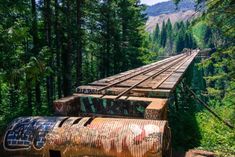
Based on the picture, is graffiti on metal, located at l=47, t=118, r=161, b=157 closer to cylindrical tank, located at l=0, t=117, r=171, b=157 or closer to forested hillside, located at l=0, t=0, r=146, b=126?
cylindrical tank, located at l=0, t=117, r=171, b=157

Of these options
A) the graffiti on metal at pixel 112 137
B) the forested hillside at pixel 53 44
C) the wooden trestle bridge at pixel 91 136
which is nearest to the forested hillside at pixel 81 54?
the forested hillside at pixel 53 44

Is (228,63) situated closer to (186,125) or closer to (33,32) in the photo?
(186,125)

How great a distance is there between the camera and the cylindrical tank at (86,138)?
6055 millimetres

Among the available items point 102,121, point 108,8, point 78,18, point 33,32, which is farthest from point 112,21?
point 102,121

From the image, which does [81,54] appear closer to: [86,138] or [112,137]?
[86,138]

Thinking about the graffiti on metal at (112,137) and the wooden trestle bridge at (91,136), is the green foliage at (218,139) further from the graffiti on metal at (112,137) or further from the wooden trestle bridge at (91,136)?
the graffiti on metal at (112,137)

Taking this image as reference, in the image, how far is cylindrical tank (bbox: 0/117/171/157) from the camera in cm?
605

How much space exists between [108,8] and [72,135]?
74.2ft

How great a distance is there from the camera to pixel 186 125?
15547 millimetres

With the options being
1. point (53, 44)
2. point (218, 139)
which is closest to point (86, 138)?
point (218, 139)

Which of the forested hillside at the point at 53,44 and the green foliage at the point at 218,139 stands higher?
the forested hillside at the point at 53,44

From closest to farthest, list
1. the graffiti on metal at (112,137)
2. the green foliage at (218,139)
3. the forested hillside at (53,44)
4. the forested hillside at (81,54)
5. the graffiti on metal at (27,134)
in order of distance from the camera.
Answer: the graffiti on metal at (112,137) < the graffiti on metal at (27,134) < the forested hillside at (53,44) < the forested hillside at (81,54) < the green foliage at (218,139)

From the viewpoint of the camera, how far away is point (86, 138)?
6336mm

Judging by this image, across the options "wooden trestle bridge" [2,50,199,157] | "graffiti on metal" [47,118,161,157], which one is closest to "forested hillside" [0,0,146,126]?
"wooden trestle bridge" [2,50,199,157]
